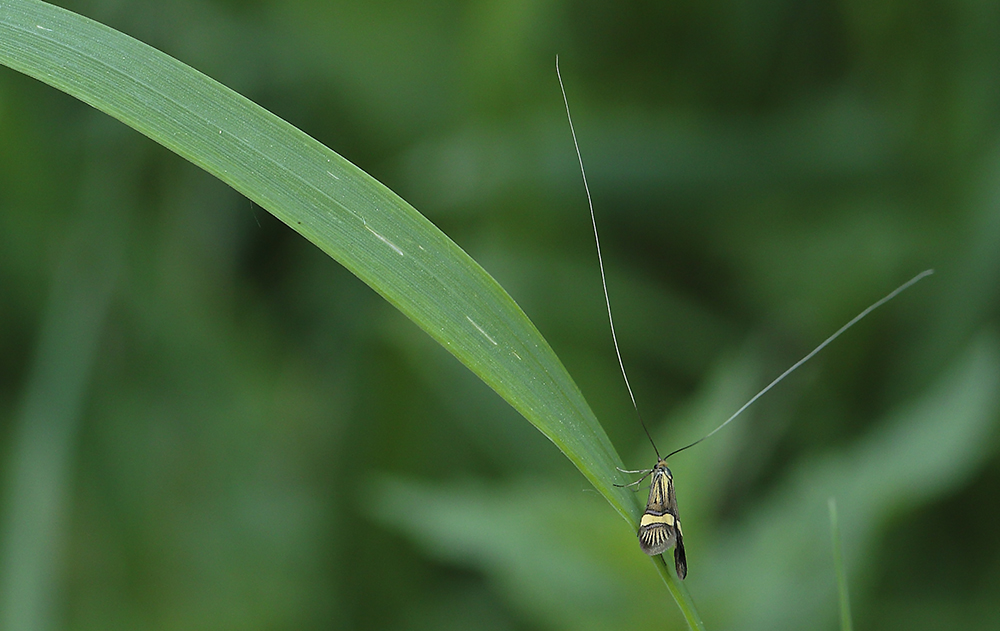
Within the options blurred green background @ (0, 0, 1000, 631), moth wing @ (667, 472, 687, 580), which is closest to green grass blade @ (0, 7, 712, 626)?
moth wing @ (667, 472, 687, 580)

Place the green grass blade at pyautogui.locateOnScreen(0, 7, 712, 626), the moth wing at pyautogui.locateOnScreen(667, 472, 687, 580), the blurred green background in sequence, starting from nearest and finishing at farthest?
the green grass blade at pyautogui.locateOnScreen(0, 7, 712, 626), the moth wing at pyautogui.locateOnScreen(667, 472, 687, 580), the blurred green background

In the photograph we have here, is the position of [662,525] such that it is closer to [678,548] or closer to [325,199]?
[678,548]

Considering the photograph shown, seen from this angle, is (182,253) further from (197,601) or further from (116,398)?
(197,601)

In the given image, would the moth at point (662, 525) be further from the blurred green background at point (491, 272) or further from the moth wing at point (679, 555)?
the blurred green background at point (491, 272)

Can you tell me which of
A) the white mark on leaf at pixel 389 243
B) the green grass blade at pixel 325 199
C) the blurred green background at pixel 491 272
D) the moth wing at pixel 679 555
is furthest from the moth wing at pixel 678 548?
the blurred green background at pixel 491 272

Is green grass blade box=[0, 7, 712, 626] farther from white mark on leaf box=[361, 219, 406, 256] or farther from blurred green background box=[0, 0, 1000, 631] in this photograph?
blurred green background box=[0, 0, 1000, 631]

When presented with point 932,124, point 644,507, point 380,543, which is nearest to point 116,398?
point 380,543

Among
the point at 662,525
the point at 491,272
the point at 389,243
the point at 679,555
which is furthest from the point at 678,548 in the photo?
the point at 491,272
